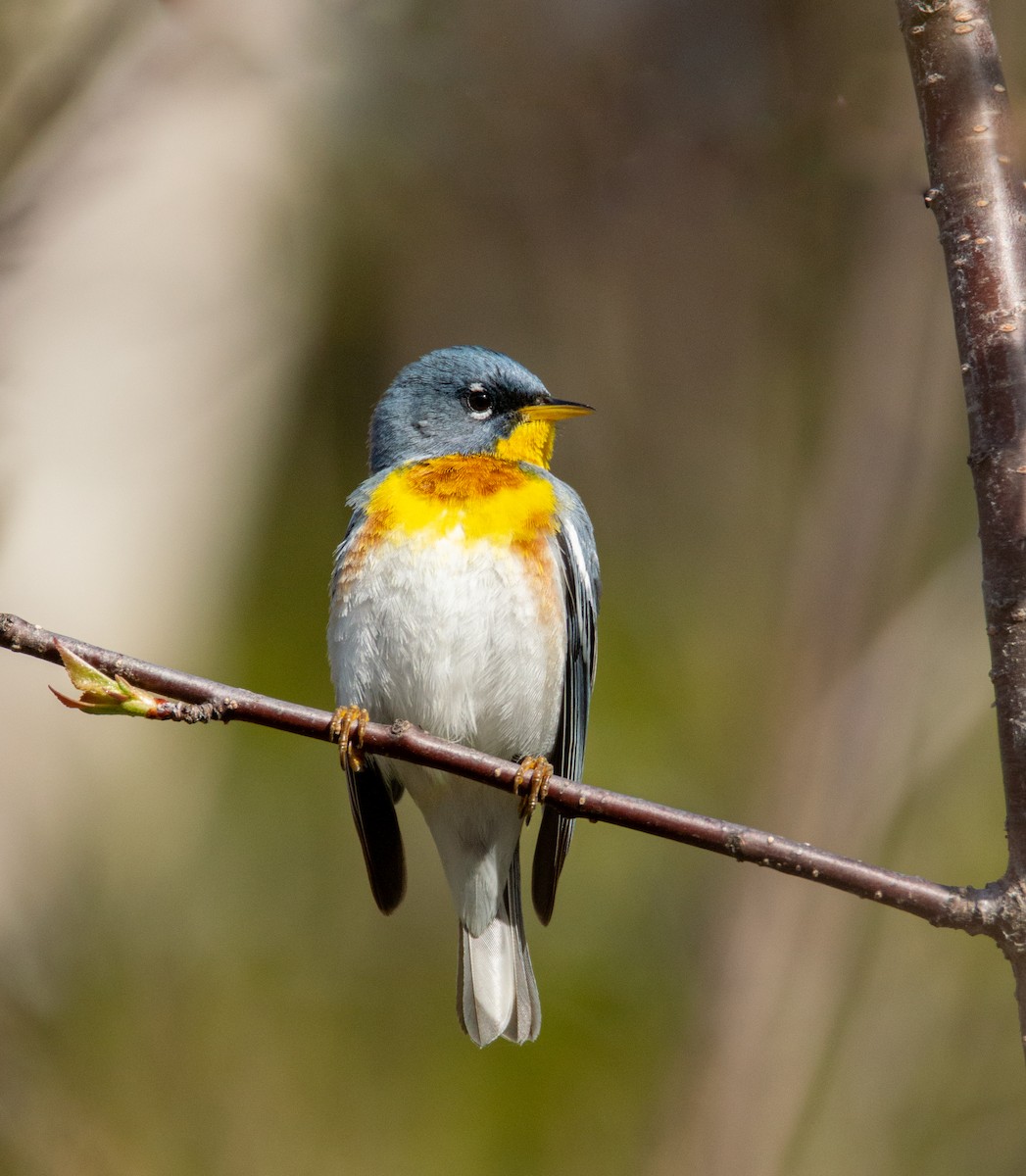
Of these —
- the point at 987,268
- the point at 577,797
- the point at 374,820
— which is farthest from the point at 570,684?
the point at 987,268

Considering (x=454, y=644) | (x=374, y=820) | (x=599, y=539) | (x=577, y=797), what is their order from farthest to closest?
(x=599, y=539), (x=374, y=820), (x=454, y=644), (x=577, y=797)

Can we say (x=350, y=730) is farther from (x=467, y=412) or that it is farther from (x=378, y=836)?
(x=467, y=412)

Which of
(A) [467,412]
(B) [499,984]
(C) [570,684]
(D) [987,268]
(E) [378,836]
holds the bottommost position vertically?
(B) [499,984]

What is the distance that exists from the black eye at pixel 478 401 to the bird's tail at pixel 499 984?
1607 millimetres

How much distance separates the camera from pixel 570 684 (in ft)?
12.9

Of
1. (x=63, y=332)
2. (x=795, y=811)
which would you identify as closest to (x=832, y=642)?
(x=795, y=811)

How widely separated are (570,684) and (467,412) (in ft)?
3.42

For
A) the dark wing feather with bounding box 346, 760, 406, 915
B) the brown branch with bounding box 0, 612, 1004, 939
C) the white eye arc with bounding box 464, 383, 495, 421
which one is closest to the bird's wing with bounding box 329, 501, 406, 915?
the dark wing feather with bounding box 346, 760, 406, 915

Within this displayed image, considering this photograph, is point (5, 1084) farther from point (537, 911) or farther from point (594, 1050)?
point (594, 1050)

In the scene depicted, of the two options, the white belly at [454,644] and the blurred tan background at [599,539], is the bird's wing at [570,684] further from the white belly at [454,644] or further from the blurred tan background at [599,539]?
the blurred tan background at [599,539]

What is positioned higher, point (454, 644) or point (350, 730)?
point (454, 644)

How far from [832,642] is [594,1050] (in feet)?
7.77

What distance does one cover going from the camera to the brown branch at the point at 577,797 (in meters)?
2.02

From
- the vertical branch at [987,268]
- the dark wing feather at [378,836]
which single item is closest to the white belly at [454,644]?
the dark wing feather at [378,836]
